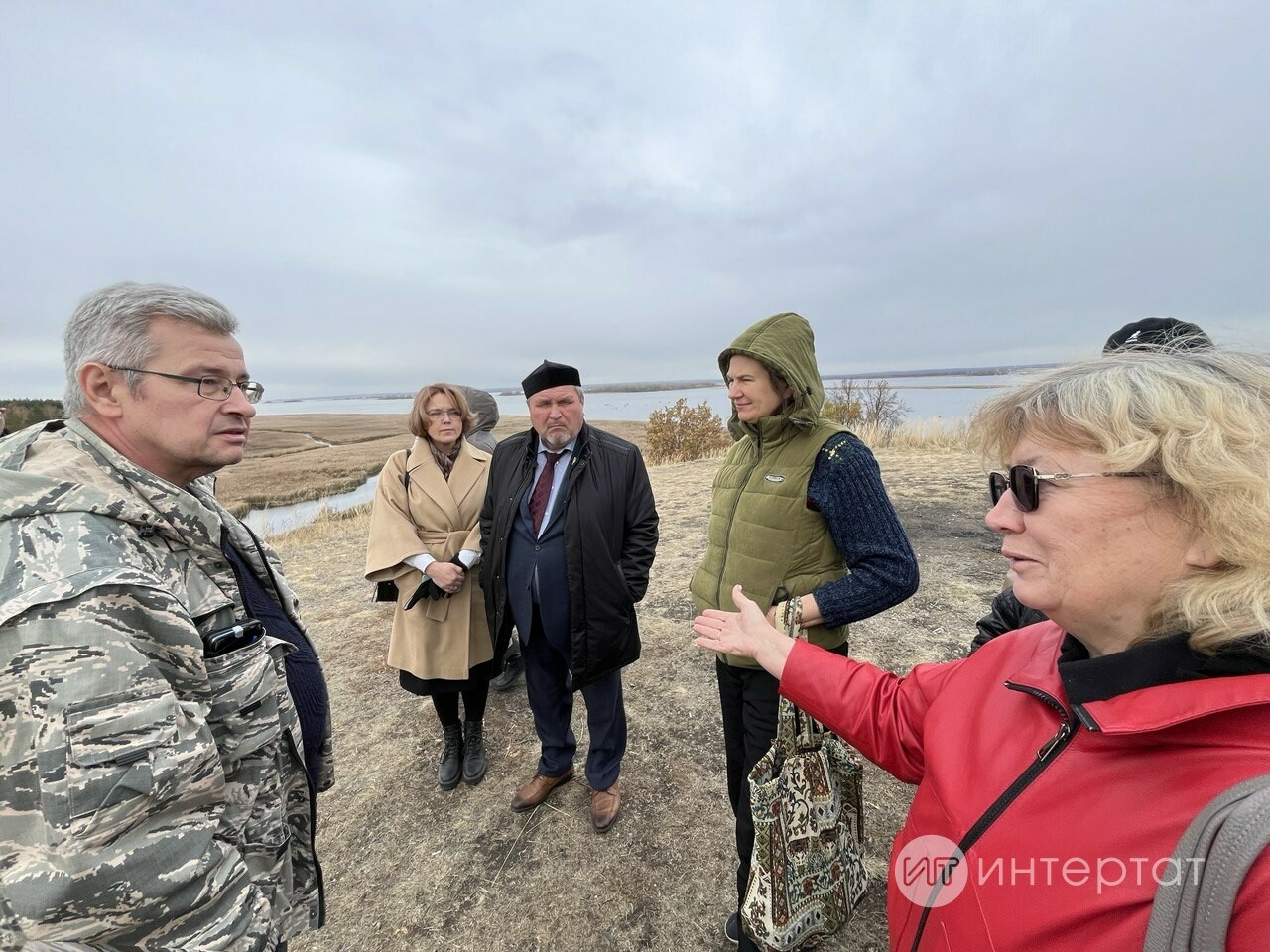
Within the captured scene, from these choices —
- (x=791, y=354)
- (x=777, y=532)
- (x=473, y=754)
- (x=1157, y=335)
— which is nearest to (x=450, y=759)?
(x=473, y=754)

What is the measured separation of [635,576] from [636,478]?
542 mm

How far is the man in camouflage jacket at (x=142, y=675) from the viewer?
3.01 feet

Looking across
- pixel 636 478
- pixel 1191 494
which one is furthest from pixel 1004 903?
pixel 636 478

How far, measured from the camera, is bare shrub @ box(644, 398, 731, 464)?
1944 cm

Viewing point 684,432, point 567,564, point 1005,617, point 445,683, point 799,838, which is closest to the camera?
point 799,838

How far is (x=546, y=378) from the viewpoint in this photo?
8.74ft

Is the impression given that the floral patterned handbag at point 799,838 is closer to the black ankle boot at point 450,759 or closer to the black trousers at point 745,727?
the black trousers at point 745,727

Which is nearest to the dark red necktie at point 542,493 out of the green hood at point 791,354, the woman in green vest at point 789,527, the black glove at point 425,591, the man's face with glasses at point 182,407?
the black glove at point 425,591

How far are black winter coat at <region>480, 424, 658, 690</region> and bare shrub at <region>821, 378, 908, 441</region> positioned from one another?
18.5m

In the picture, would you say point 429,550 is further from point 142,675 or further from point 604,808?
point 142,675

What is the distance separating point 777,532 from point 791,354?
70 centimetres

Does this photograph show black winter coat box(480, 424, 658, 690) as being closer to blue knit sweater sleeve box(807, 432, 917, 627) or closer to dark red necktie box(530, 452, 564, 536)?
dark red necktie box(530, 452, 564, 536)

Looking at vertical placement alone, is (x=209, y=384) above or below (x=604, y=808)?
above

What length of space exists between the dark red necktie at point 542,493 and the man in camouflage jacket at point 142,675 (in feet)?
4.15
